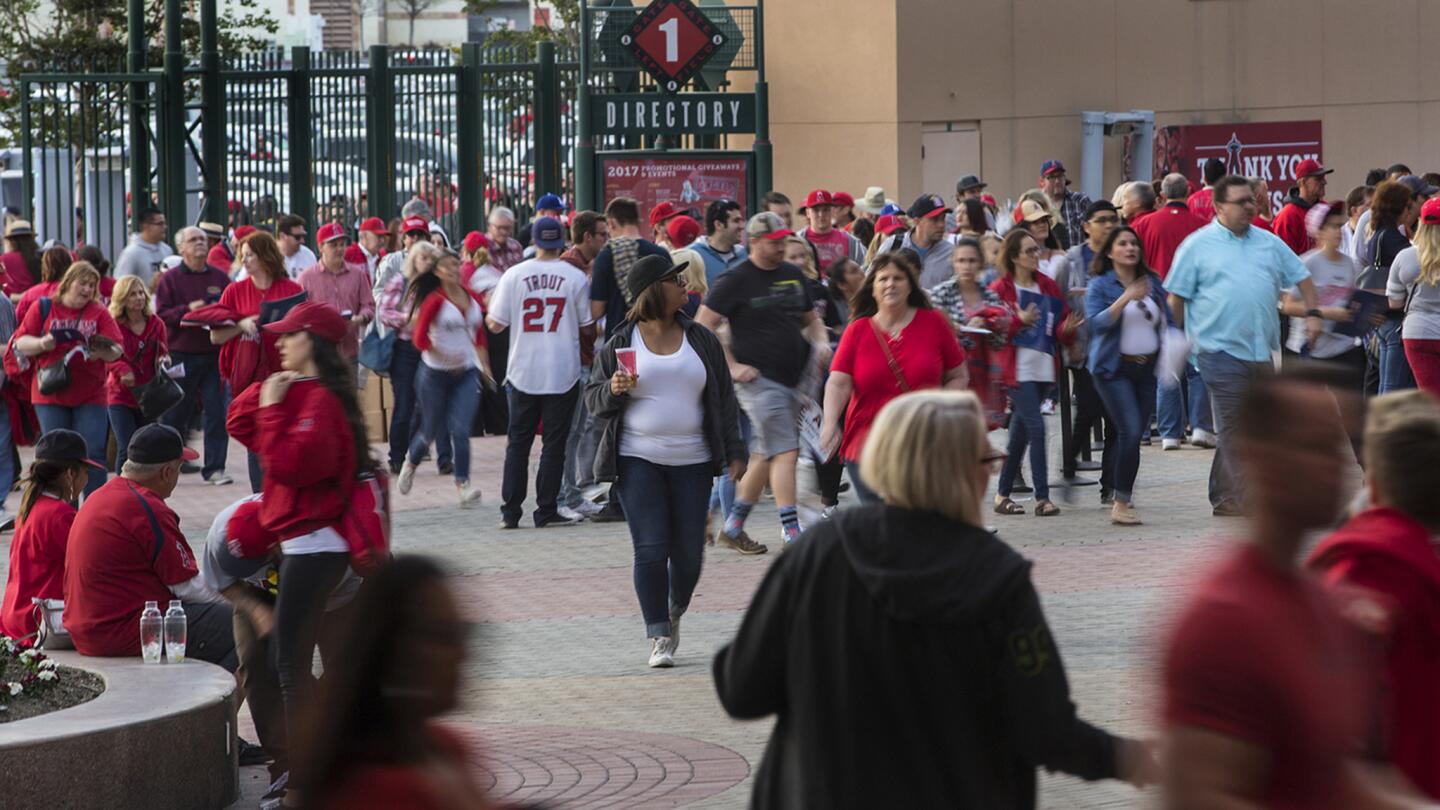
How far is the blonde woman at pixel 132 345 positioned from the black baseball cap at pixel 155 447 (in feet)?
20.4

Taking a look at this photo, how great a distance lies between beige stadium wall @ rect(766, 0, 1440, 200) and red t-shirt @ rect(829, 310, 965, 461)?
16588 mm

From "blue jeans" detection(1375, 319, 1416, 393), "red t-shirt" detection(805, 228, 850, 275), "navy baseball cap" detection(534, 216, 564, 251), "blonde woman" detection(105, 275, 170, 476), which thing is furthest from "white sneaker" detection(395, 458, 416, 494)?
"blue jeans" detection(1375, 319, 1416, 393)

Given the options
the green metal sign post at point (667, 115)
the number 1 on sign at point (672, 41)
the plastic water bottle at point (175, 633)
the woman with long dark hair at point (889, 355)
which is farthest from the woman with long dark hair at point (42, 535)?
the number 1 on sign at point (672, 41)

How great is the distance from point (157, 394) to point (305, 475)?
7282 mm

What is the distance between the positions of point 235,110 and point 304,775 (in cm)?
2130

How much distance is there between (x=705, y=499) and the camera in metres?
9.01

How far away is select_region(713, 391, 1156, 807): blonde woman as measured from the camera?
3.83 m

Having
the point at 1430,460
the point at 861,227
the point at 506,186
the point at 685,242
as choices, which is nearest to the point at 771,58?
the point at 506,186

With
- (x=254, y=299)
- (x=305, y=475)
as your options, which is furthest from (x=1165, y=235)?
(x=305, y=475)

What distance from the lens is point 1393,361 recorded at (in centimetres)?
1343

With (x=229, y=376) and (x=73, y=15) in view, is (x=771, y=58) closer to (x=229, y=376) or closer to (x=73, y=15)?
(x=73, y=15)

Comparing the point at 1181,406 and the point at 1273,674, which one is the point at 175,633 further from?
the point at 1181,406

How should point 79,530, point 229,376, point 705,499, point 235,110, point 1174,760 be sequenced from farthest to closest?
point 235,110 < point 229,376 < point 705,499 < point 79,530 < point 1174,760

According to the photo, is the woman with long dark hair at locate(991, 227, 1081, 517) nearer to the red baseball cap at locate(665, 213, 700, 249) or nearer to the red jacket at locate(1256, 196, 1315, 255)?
the red baseball cap at locate(665, 213, 700, 249)
